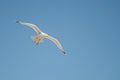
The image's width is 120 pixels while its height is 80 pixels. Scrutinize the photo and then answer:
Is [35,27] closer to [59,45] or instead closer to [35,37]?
[35,37]

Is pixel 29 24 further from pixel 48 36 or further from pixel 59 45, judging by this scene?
pixel 59 45

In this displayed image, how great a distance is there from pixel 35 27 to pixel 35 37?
3.71 ft

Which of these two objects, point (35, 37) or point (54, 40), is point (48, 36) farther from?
point (35, 37)

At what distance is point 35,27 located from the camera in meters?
15.4

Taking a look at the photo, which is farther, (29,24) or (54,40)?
(54,40)

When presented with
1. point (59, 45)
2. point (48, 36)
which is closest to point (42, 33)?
point (48, 36)

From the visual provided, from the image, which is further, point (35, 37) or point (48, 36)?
point (48, 36)

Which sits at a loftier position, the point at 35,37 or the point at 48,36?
the point at 48,36

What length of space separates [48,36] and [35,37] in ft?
6.11

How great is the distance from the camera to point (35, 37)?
14.6 meters

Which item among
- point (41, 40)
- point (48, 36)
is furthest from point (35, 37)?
point (48, 36)

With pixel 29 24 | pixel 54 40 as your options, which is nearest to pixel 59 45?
pixel 54 40

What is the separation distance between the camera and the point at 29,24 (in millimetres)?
14883

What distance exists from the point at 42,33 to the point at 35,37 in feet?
4.14
